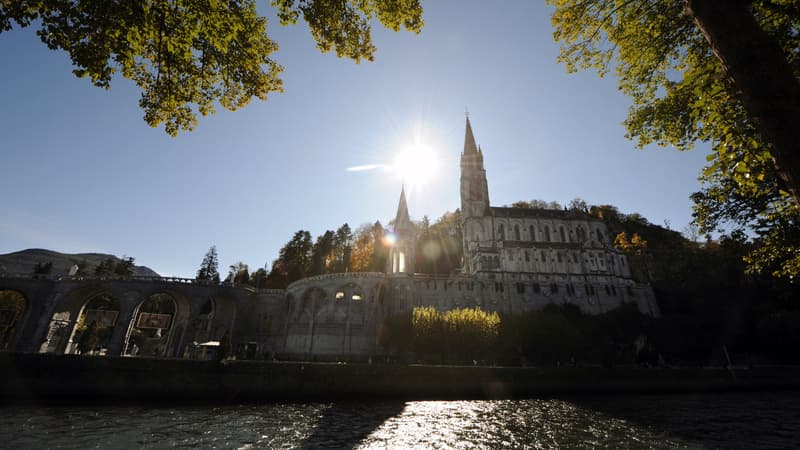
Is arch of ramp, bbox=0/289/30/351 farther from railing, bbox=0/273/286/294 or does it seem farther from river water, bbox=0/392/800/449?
river water, bbox=0/392/800/449

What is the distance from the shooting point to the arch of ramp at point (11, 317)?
3775cm

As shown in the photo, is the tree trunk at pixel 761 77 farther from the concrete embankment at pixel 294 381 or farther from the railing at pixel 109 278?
the railing at pixel 109 278

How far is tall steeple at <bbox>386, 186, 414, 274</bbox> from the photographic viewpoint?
4950 centimetres

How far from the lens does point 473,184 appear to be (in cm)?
6119

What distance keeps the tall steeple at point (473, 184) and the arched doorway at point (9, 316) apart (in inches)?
2479

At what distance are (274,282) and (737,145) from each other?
2693 inches

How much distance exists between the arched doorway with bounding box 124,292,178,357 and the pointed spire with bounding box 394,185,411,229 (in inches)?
1352

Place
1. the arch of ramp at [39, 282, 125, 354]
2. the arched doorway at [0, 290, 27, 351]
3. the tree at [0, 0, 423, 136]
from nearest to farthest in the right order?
1. the tree at [0, 0, 423, 136]
2. the arched doorway at [0, 290, 27, 351]
3. the arch of ramp at [39, 282, 125, 354]

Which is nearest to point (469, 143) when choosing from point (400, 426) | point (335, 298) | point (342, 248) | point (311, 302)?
point (342, 248)

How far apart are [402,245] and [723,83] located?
4622cm

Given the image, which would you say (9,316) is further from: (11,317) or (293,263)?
(293,263)

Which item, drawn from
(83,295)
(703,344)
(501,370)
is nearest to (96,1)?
(501,370)

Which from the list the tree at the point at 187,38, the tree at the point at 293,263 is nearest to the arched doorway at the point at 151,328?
the tree at the point at 293,263

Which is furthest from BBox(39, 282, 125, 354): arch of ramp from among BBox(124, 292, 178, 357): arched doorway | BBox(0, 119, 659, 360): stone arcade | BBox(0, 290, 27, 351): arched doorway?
BBox(124, 292, 178, 357): arched doorway
